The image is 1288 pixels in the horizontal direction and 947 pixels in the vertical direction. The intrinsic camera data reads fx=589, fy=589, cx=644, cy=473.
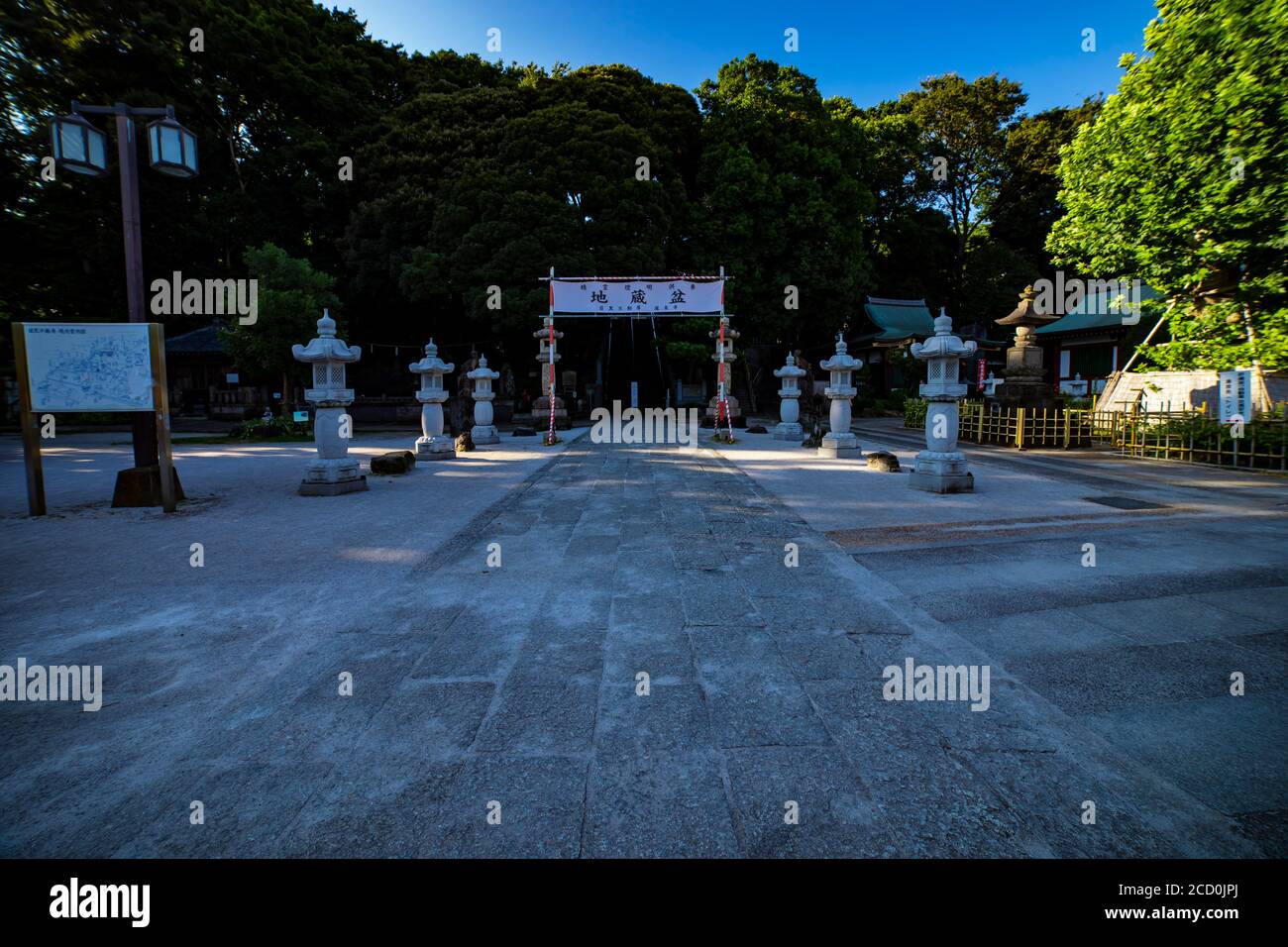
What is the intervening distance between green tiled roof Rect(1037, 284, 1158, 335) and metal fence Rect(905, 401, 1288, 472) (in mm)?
8760

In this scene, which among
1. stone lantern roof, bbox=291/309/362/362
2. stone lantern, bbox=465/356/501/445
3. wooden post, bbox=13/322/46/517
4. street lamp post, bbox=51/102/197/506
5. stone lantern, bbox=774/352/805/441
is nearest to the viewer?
wooden post, bbox=13/322/46/517

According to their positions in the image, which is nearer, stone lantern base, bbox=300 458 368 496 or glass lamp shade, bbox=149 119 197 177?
glass lamp shade, bbox=149 119 197 177

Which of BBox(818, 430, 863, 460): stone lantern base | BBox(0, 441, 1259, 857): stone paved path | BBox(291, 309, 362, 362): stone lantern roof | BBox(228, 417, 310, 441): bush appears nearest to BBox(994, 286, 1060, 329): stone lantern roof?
BBox(818, 430, 863, 460): stone lantern base

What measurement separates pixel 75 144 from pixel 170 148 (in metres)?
0.92

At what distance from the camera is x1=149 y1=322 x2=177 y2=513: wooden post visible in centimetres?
725

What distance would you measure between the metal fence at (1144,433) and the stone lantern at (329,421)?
1198 cm

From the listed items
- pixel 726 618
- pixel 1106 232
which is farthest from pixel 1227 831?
pixel 1106 232

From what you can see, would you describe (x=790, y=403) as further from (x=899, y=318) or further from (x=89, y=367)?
(x=899, y=318)

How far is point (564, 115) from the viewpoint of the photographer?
2231cm

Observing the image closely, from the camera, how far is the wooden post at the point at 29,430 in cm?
689

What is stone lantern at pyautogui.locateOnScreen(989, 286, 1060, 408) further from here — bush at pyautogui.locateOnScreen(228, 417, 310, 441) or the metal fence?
bush at pyautogui.locateOnScreen(228, 417, 310, 441)

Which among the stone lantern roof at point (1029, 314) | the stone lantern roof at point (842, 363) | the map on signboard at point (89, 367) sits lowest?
the map on signboard at point (89, 367)

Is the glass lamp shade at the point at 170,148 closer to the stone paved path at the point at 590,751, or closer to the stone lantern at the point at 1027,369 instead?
the stone paved path at the point at 590,751

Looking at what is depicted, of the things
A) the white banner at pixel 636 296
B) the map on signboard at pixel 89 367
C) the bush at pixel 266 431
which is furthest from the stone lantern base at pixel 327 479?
the bush at pixel 266 431
